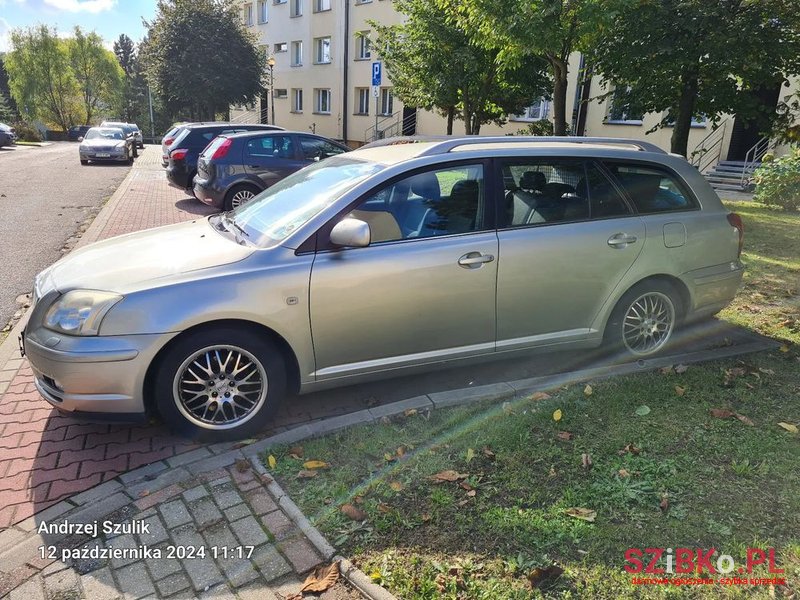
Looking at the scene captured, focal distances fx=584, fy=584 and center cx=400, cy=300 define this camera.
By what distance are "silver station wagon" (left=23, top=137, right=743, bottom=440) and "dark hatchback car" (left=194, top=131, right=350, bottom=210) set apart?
20.5 feet

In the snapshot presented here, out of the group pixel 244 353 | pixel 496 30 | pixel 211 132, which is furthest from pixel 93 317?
pixel 211 132

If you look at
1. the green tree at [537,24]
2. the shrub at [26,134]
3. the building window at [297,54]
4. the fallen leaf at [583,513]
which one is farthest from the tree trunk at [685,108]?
the shrub at [26,134]

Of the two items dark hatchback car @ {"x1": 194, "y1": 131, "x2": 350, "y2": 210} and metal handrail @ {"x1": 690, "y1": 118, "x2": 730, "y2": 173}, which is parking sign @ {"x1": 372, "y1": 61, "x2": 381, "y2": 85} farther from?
metal handrail @ {"x1": 690, "y1": 118, "x2": 730, "y2": 173}

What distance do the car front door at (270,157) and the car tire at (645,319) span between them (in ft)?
25.0

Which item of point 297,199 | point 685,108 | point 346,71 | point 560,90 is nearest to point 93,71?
point 346,71

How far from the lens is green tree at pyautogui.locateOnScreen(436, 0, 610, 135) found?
8.73 meters

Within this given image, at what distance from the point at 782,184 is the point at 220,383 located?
12838 millimetres

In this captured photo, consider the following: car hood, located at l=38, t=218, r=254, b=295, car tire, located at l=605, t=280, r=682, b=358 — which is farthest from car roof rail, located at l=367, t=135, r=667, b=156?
car hood, located at l=38, t=218, r=254, b=295

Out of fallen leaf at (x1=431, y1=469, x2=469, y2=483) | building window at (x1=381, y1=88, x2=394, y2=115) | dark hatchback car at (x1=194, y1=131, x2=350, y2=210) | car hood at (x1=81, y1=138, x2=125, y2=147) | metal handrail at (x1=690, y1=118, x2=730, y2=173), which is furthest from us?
building window at (x1=381, y1=88, x2=394, y2=115)

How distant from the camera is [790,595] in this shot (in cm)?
237

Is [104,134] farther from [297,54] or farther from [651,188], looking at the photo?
[651,188]

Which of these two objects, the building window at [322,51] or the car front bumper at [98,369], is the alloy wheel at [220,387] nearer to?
the car front bumper at [98,369]

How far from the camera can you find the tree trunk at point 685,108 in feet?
33.6

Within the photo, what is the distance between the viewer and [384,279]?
3607 millimetres
